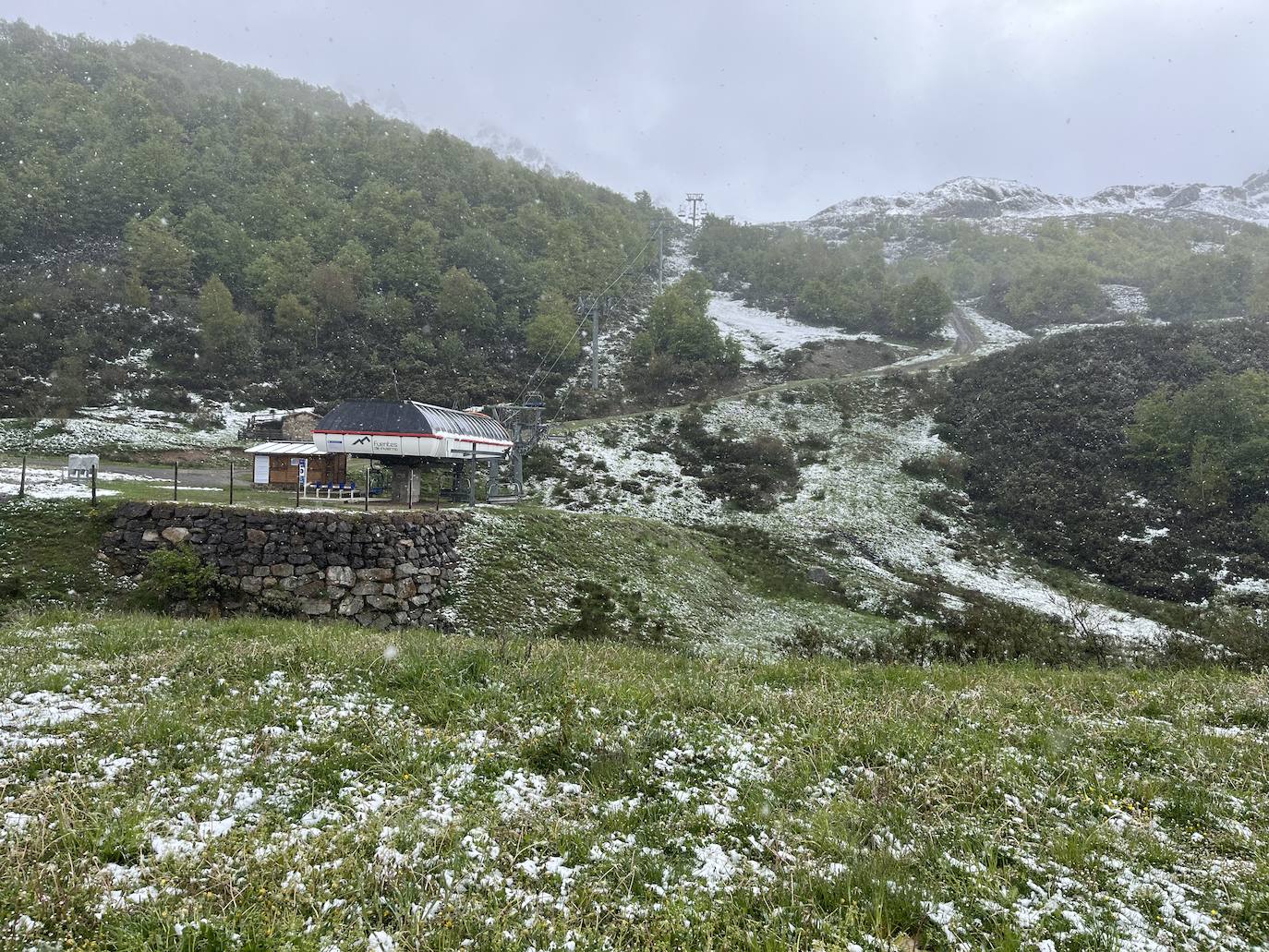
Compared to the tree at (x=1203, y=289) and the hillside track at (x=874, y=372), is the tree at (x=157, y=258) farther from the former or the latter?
the tree at (x=1203, y=289)

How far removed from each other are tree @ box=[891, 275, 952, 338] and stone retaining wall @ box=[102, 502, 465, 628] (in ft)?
257

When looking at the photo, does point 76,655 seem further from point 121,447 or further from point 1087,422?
point 1087,422

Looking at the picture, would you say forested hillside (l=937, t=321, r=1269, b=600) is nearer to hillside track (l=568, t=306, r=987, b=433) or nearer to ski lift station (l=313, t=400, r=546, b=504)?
hillside track (l=568, t=306, r=987, b=433)

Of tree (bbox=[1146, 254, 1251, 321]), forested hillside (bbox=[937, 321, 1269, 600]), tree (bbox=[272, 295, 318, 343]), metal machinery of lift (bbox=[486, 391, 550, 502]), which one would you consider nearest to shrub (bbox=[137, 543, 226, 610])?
metal machinery of lift (bbox=[486, 391, 550, 502])

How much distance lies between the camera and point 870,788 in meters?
5.83

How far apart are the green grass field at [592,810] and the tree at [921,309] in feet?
264

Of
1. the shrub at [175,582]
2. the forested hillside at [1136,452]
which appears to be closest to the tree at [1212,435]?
the forested hillside at [1136,452]

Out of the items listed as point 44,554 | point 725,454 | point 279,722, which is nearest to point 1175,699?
point 279,722

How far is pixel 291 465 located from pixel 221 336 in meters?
29.6

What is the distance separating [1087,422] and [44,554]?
62.3 m

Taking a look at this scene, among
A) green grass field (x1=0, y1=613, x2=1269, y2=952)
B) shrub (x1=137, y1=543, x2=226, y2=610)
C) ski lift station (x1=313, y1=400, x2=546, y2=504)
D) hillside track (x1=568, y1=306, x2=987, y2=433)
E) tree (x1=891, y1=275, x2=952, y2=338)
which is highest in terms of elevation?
tree (x1=891, y1=275, x2=952, y2=338)

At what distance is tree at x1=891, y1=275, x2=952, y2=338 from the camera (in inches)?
3132

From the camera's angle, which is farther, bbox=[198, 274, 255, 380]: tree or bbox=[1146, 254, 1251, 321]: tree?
bbox=[1146, 254, 1251, 321]: tree

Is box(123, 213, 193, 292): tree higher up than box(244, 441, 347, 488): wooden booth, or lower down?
higher up
